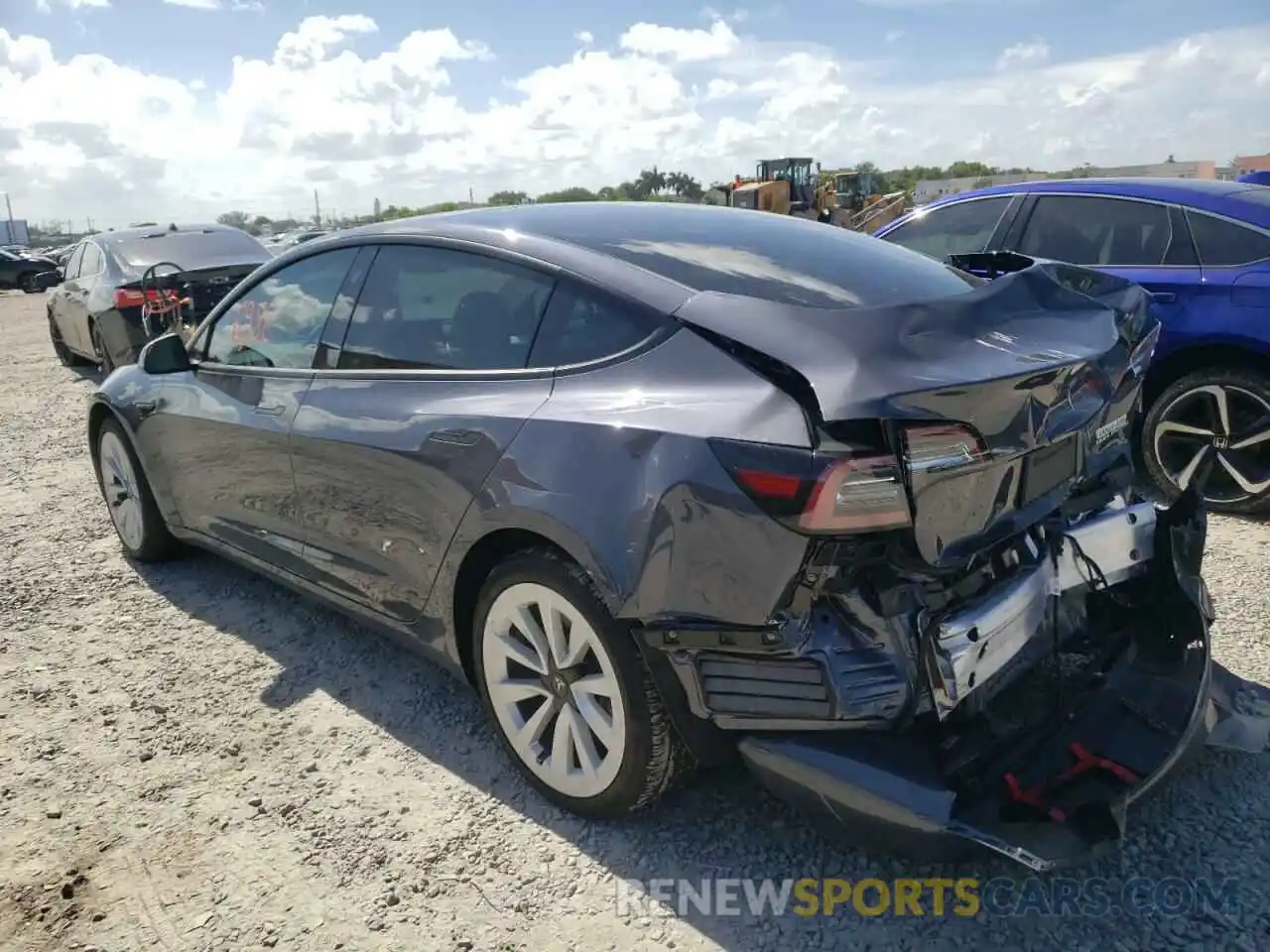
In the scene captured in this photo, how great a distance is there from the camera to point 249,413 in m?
3.64

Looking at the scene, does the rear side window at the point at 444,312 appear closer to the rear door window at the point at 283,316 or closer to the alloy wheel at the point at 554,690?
the rear door window at the point at 283,316

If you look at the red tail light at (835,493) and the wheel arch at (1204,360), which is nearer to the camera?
the red tail light at (835,493)

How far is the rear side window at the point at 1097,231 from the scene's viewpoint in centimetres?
487

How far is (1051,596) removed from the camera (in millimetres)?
2398

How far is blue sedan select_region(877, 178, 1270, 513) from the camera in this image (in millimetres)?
4457

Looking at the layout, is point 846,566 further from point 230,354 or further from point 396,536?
point 230,354

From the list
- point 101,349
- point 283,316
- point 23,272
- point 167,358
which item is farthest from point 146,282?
point 23,272

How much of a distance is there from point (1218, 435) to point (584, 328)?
358cm

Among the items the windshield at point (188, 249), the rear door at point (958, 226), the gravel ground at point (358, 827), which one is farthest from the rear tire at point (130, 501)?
the windshield at point (188, 249)

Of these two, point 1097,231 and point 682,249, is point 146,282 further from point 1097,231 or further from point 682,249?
point 1097,231

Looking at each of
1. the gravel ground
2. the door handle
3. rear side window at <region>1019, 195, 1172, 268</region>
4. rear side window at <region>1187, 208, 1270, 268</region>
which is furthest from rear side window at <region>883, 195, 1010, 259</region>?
the door handle

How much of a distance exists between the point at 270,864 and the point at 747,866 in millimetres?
1256

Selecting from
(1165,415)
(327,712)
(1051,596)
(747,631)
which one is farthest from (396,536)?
(1165,415)

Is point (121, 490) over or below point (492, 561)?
below
